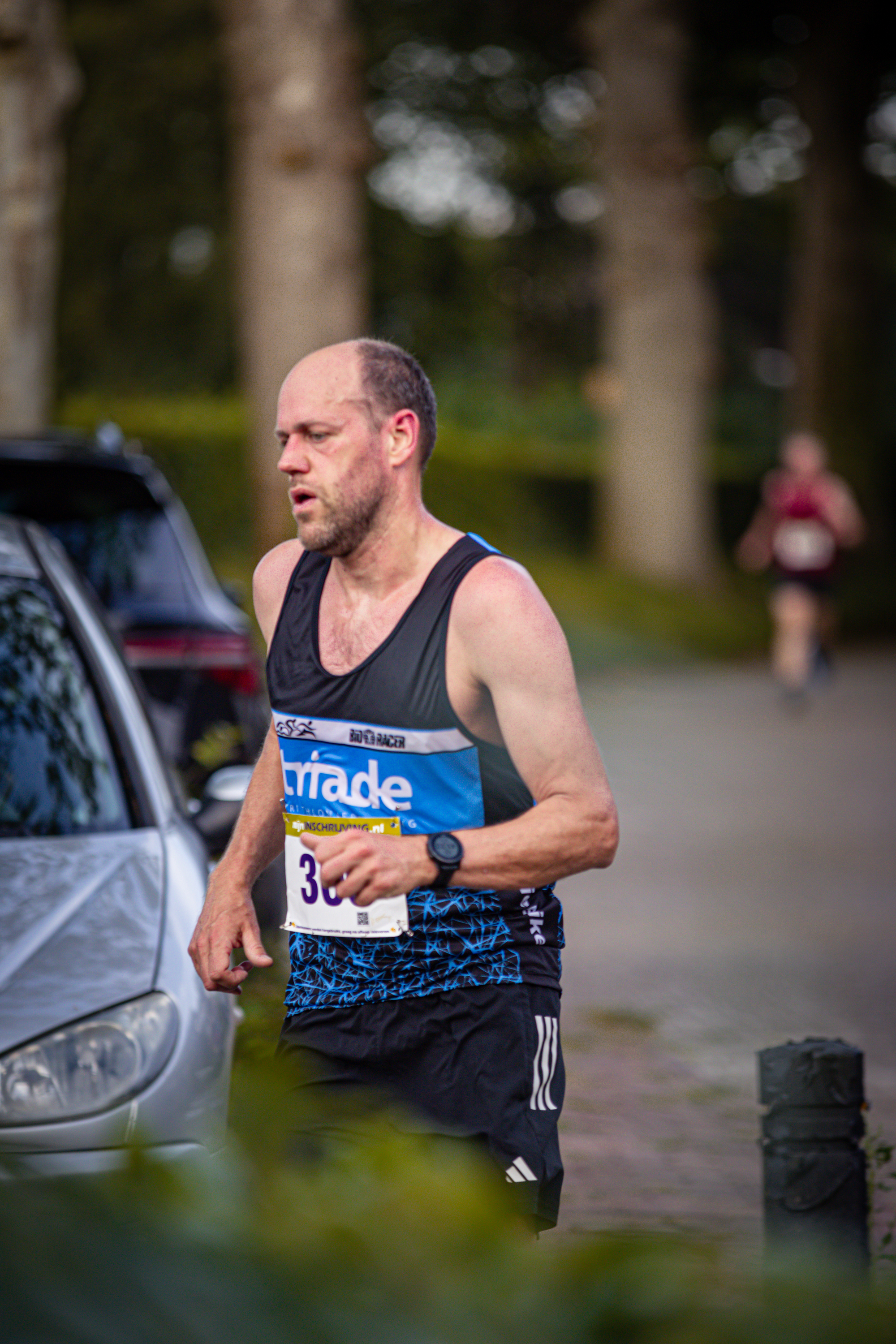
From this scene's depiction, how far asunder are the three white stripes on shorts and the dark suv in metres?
3.83

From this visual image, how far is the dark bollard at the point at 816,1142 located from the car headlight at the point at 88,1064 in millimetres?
1288

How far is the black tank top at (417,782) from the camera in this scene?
2658mm

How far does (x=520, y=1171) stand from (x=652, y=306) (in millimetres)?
20159

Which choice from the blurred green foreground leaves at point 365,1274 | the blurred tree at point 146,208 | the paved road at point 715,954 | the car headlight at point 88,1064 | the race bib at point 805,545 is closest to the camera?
the blurred green foreground leaves at point 365,1274

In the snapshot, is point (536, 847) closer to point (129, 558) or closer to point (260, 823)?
point (260, 823)

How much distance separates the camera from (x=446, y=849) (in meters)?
2.55

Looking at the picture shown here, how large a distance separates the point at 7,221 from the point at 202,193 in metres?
16.5

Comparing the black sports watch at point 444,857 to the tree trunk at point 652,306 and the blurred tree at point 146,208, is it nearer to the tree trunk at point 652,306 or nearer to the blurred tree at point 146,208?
the tree trunk at point 652,306

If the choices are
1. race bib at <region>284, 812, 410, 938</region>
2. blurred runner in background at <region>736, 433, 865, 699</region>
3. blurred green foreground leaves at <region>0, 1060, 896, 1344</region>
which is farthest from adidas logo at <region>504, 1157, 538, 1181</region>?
blurred runner in background at <region>736, 433, 865, 699</region>

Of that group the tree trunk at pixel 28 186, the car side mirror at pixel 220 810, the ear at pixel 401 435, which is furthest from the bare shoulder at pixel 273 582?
the tree trunk at pixel 28 186

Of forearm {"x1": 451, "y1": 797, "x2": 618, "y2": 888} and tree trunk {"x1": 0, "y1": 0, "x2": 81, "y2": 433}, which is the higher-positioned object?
tree trunk {"x1": 0, "y1": 0, "x2": 81, "y2": 433}

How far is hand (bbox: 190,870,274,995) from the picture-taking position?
2838 millimetres

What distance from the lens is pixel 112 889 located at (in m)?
3.60

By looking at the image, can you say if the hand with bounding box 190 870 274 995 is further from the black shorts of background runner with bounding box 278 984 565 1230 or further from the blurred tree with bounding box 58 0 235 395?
the blurred tree with bounding box 58 0 235 395
